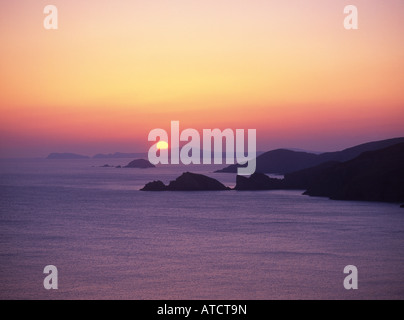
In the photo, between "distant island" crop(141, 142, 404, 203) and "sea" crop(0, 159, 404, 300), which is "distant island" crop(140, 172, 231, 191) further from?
"sea" crop(0, 159, 404, 300)

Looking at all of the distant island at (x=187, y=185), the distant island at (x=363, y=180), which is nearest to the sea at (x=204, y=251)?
the distant island at (x=363, y=180)

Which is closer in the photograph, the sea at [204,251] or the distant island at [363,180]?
the sea at [204,251]

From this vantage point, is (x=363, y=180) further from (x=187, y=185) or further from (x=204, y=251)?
(x=204, y=251)

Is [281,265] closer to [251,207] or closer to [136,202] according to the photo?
[251,207]

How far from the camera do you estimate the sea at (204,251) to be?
25.0 metres

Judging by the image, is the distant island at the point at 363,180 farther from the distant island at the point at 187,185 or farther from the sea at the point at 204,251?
the sea at the point at 204,251

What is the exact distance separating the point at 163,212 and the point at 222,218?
9.28 m

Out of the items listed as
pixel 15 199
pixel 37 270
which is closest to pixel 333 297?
A: pixel 37 270

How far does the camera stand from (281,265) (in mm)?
30906

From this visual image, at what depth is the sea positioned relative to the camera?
25031mm

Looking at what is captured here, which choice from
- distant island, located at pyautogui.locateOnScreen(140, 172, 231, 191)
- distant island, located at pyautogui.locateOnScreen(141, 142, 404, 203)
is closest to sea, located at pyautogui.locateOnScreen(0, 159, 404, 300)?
distant island, located at pyautogui.locateOnScreen(141, 142, 404, 203)

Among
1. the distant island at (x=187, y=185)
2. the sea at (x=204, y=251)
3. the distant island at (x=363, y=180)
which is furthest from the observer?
the distant island at (x=187, y=185)

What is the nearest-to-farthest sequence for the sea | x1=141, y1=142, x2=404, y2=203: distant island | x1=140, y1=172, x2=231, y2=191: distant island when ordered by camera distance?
the sea < x1=141, y1=142, x2=404, y2=203: distant island < x1=140, y1=172, x2=231, y2=191: distant island
